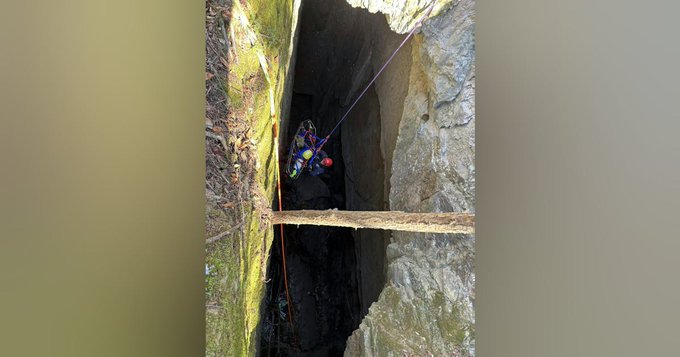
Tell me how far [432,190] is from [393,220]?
0.64 meters

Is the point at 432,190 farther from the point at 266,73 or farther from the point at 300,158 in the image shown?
the point at 266,73

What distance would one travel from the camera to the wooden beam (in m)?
2.07

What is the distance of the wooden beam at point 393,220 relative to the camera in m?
2.07

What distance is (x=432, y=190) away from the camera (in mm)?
2836

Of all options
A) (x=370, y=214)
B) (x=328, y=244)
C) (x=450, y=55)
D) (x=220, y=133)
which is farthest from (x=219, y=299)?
(x=450, y=55)

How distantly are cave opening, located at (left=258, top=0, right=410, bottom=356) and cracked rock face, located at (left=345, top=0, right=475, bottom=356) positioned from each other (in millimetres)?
257

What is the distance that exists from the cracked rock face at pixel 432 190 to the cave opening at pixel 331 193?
0.84ft

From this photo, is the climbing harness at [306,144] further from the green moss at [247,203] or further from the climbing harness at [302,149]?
the green moss at [247,203]
